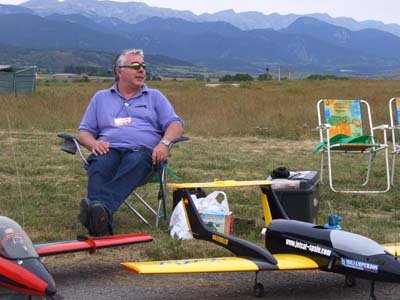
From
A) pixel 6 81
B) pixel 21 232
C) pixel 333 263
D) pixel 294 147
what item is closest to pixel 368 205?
pixel 333 263

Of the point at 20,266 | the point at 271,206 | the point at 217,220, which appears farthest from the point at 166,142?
the point at 20,266

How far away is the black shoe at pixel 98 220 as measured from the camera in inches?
159

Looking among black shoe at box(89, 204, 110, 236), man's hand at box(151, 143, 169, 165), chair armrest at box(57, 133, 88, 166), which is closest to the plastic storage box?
man's hand at box(151, 143, 169, 165)

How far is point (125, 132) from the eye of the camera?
4742 millimetres

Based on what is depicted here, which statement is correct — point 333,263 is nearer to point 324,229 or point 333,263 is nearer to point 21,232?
point 324,229

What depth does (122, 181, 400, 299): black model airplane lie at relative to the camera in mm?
2996

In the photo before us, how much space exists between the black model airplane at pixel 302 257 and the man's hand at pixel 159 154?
3.88 feet

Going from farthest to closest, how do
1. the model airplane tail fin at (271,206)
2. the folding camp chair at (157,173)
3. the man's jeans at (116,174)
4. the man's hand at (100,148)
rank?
the folding camp chair at (157,173) → the man's hand at (100,148) → the man's jeans at (116,174) → the model airplane tail fin at (271,206)

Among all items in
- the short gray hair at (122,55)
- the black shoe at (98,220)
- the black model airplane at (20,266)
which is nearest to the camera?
the black model airplane at (20,266)


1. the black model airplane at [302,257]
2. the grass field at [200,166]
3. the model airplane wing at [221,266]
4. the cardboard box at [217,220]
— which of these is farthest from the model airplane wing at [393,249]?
the cardboard box at [217,220]

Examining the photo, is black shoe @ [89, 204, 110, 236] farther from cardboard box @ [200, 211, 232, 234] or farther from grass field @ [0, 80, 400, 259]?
cardboard box @ [200, 211, 232, 234]

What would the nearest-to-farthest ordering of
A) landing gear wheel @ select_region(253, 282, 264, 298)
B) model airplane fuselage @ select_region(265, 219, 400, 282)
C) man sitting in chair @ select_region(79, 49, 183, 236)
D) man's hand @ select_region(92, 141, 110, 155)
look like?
model airplane fuselage @ select_region(265, 219, 400, 282) → landing gear wheel @ select_region(253, 282, 264, 298) → man sitting in chair @ select_region(79, 49, 183, 236) → man's hand @ select_region(92, 141, 110, 155)

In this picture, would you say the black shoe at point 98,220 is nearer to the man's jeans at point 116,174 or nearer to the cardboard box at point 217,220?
the man's jeans at point 116,174

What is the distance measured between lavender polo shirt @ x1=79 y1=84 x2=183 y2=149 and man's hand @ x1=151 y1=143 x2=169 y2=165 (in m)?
0.16
